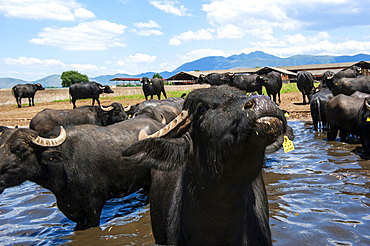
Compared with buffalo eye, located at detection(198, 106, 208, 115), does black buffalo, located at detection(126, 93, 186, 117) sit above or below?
below

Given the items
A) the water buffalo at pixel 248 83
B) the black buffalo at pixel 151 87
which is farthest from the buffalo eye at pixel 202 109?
the water buffalo at pixel 248 83

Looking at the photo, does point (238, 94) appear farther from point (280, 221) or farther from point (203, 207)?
point (280, 221)

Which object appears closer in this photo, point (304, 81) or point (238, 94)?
point (238, 94)

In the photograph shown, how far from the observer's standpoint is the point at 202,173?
7.91 feet

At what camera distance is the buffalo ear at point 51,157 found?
201 inches

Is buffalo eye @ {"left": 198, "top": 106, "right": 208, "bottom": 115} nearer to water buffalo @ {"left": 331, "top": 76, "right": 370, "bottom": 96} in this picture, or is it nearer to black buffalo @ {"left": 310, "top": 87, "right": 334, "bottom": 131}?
black buffalo @ {"left": 310, "top": 87, "right": 334, "bottom": 131}

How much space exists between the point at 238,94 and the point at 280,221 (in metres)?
3.49

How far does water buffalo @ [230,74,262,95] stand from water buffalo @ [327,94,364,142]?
1343 centimetres

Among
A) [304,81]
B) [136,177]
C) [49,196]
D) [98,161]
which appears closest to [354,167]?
[136,177]

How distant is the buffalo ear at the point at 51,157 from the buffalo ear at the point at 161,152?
311 cm

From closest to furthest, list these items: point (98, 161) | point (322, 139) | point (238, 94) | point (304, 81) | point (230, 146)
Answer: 1. point (230, 146)
2. point (238, 94)
3. point (98, 161)
4. point (322, 139)
5. point (304, 81)

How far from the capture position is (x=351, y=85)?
1527cm

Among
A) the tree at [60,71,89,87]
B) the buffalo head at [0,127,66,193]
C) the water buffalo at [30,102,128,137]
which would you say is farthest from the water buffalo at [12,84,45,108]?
the tree at [60,71,89,87]

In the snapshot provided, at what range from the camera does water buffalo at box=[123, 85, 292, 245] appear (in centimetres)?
196
